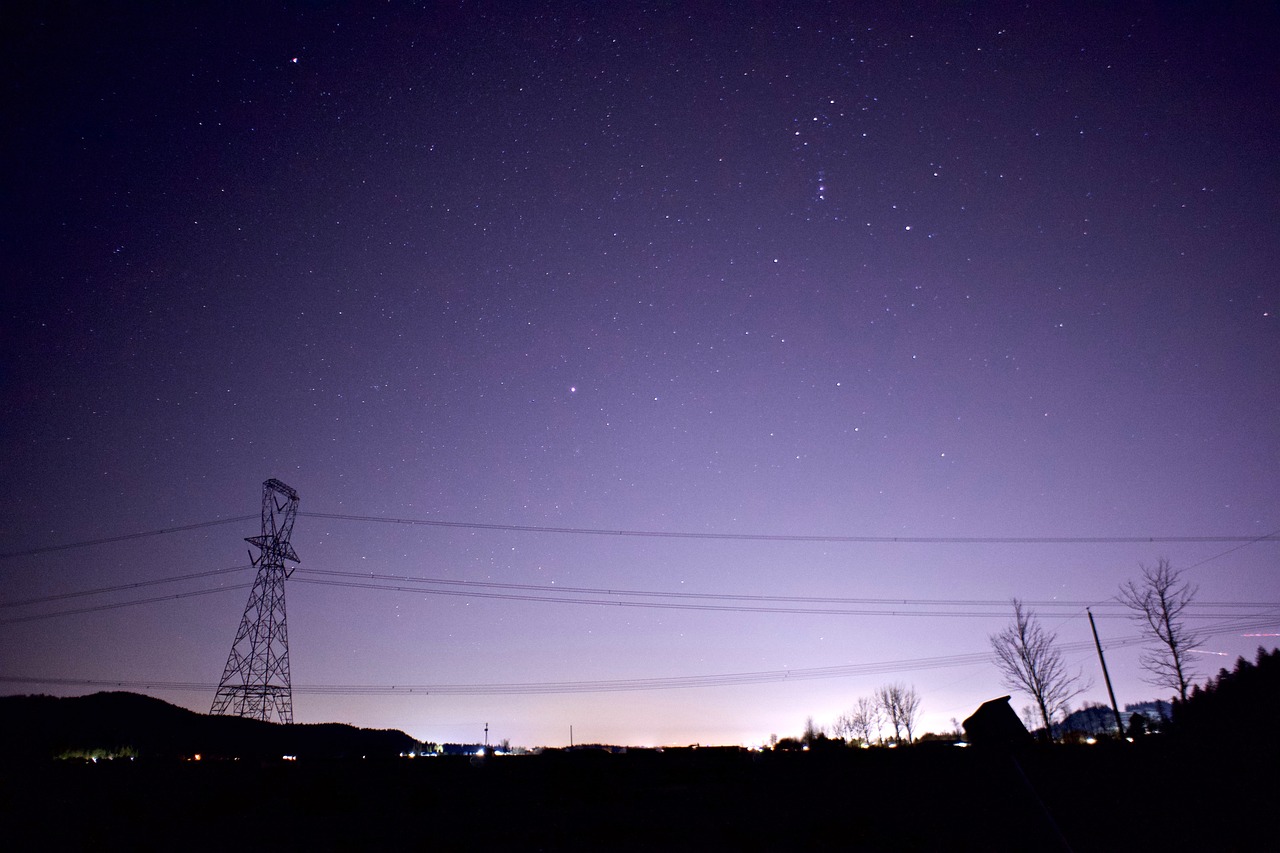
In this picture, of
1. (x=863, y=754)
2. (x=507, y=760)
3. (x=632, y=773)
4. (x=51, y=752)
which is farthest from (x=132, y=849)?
(x=51, y=752)

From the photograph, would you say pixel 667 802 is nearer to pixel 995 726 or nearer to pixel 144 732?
pixel 995 726

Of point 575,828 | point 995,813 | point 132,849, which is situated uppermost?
point 132,849

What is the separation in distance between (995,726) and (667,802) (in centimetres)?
998

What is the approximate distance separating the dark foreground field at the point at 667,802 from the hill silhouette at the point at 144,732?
3212cm

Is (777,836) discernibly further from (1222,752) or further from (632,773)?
(1222,752)

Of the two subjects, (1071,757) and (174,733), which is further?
(174,733)

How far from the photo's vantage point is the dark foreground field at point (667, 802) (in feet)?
42.3

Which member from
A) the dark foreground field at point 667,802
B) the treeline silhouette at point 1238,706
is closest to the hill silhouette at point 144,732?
the dark foreground field at point 667,802

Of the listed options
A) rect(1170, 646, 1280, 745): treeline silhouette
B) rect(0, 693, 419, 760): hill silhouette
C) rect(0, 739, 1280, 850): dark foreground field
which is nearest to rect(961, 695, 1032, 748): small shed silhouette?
rect(0, 739, 1280, 850): dark foreground field

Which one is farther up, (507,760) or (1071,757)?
(507,760)

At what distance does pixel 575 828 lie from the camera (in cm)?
1459

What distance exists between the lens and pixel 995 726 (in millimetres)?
8930

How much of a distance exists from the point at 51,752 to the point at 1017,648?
222ft

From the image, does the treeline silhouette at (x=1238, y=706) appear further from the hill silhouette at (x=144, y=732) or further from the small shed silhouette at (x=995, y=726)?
the hill silhouette at (x=144, y=732)
